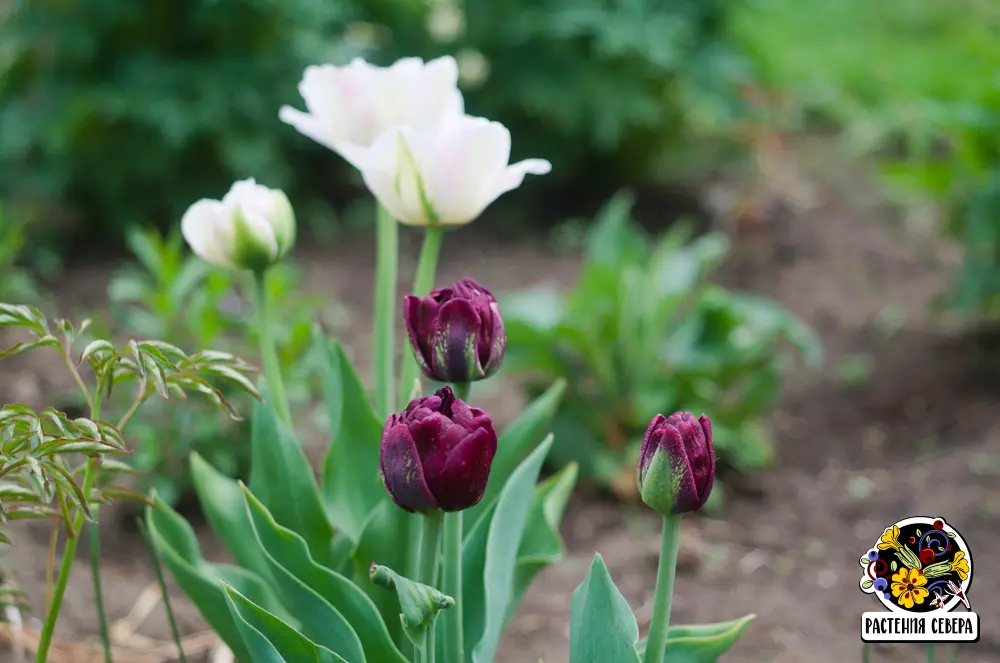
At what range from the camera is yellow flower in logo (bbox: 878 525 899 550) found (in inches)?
41.7

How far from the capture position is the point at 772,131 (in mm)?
4270

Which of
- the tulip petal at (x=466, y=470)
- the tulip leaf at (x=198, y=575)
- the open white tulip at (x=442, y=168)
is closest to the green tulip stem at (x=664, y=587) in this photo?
the tulip petal at (x=466, y=470)

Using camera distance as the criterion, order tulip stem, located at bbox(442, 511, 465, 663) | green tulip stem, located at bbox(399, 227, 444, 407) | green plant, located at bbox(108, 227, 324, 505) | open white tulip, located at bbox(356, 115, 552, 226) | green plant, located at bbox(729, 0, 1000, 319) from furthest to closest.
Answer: green plant, located at bbox(729, 0, 1000, 319) < green plant, located at bbox(108, 227, 324, 505) < green tulip stem, located at bbox(399, 227, 444, 407) < open white tulip, located at bbox(356, 115, 552, 226) < tulip stem, located at bbox(442, 511, 465, 663)

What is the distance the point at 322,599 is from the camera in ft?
3.40

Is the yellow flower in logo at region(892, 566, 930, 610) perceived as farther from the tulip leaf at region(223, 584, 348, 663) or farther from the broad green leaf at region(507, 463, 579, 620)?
the tulip leaf at region(223, 584, 348, 663)

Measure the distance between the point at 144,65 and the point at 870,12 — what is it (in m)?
4.13

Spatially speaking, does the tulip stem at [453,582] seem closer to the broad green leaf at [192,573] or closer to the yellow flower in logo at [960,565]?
the broad green leaf at [192,573]

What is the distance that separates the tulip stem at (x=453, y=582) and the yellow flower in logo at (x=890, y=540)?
0.44 meters

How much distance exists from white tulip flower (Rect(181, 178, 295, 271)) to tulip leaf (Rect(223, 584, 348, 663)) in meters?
0.37

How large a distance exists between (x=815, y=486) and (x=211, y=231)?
1.60 meters

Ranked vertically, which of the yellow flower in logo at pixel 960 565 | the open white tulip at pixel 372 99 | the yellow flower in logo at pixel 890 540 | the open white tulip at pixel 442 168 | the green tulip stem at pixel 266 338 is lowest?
the yellow flower in logo at pixel 960 565

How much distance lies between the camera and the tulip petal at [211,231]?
1143 millimetres

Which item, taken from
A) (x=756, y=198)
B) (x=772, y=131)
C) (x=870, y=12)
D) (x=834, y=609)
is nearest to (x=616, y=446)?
(x=834, y=609)

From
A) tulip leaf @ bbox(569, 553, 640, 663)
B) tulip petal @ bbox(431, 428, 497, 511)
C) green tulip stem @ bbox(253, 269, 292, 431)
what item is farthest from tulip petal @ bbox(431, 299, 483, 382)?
green tulip stem @ bbox(253, 269, 292, 431)
